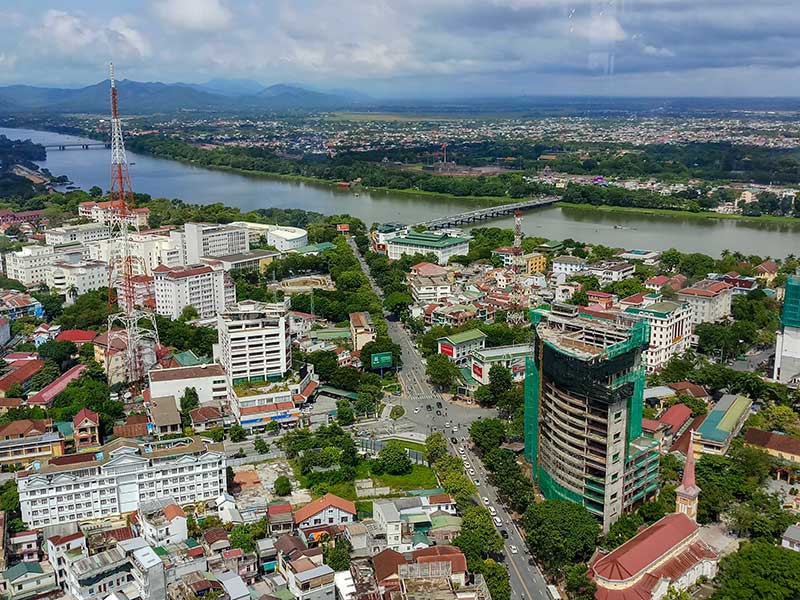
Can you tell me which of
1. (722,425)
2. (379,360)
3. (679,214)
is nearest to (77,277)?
(379,360)

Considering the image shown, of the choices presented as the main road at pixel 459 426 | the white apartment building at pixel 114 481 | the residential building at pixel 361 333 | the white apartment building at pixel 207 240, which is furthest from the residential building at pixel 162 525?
the white apartment building at pixel 207 240

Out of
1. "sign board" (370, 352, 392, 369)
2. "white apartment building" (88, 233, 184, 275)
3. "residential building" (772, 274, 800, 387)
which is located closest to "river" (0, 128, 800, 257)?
"white apartment building" (88, 233, 184, 275)

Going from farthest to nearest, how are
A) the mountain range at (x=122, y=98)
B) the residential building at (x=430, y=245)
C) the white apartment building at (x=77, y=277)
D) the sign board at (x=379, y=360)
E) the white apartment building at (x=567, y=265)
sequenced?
1. the mountain range at (x=122, y=98)
2. the residential building at (x=430, y=245)
3. the white apartment building at (x=567, y=265)
4. the white apartment building at (x=77, y=277)
5. the sign board at (x=379, y=360)

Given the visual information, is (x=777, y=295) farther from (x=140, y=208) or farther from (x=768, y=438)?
(x=140, y=208)

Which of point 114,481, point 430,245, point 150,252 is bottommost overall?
point 114,481

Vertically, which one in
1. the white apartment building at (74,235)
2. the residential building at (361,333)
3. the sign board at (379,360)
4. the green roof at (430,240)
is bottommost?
the sign board at (379,360)

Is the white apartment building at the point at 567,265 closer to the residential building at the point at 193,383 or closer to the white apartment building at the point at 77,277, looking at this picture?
the residential building at the point at 193,383

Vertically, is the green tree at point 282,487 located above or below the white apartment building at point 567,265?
below

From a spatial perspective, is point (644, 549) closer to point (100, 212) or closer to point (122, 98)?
point (100, 212)
